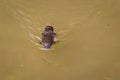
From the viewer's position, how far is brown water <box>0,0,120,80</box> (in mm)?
3529

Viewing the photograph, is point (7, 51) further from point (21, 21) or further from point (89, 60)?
point (89, 60)

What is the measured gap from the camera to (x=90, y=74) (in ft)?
11.5

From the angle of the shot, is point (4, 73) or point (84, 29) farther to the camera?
point (84, 29)

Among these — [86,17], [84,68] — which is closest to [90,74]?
[84,68]

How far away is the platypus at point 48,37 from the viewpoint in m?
3.61

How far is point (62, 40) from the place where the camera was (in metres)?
3.70

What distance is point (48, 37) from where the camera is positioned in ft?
11.9

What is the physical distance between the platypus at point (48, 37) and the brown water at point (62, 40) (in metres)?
0.07

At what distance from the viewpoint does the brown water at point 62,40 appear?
139 inches

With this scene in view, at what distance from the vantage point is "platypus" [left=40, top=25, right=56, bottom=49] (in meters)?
3.61

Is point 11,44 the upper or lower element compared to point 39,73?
upper

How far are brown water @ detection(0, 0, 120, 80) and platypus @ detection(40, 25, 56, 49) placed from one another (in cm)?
7

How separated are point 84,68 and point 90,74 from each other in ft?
0.29

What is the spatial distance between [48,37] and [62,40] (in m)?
0.16
